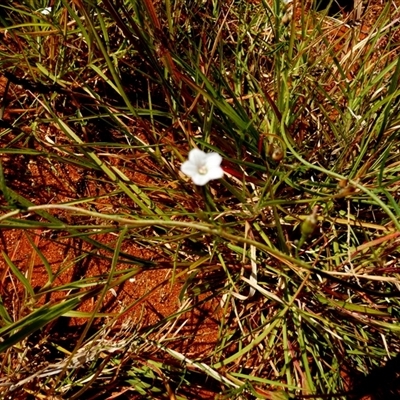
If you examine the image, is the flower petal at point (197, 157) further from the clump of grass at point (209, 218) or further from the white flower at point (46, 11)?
the white flower at point (46, 11)

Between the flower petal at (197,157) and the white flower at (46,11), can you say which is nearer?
the flower petal at (197,157)

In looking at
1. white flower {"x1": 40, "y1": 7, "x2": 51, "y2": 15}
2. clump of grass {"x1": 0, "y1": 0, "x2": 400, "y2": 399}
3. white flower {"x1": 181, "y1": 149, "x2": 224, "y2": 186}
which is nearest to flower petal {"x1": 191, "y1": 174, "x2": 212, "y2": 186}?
white flower {"x1": 181, "y1": 149, "x2": 224, "y2": 186}

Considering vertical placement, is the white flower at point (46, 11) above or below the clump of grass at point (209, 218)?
above

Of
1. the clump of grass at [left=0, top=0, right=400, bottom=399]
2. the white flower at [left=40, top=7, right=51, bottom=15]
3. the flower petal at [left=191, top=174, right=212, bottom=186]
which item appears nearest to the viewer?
the flower petal at [left=191, top=174, right=212, bottom=186]

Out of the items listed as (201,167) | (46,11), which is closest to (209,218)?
(201,167)

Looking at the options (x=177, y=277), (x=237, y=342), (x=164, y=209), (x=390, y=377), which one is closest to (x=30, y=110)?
(x=164, y=209)

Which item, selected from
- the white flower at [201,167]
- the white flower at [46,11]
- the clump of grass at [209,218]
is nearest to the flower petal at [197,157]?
the white flower at [201,167]

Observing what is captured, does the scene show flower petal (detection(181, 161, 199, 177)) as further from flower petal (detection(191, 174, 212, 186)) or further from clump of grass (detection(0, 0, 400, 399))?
clump of grass (detection(0, 0, 400, 399))

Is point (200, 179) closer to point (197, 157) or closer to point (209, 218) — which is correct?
point (197, 157)
